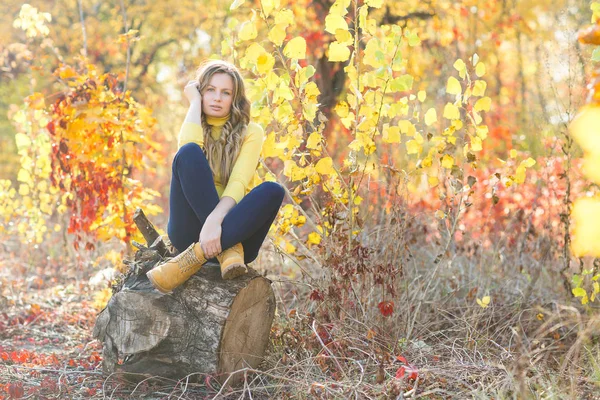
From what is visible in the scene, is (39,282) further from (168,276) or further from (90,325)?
(168,276)

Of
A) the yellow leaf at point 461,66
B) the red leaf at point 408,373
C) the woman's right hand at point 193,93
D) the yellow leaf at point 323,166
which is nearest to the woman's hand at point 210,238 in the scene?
the yellow leaf at point 323,166

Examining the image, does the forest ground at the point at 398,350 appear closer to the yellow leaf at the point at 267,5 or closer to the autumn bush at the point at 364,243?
the autumn bush at the point at 364,243

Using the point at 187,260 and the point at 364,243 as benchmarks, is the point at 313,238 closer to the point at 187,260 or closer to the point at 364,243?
the point at 187,260

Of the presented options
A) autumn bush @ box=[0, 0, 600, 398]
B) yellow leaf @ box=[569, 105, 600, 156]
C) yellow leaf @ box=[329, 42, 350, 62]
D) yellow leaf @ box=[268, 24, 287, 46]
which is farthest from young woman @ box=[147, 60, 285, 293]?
yellow leaf @ box=[569, 105, 600, 156]

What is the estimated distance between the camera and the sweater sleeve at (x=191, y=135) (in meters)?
2.67

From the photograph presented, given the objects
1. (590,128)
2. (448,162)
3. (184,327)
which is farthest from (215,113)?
(590,128)

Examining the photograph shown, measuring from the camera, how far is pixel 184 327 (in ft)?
8.51

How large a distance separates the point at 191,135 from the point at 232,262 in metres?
0.55

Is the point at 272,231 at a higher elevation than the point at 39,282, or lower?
higher

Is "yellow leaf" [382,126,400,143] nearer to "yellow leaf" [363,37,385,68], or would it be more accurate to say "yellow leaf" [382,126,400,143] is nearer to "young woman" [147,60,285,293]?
"yellow leaf" [363,37,385,68]

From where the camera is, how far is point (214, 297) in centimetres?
258

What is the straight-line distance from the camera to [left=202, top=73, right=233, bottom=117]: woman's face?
2826 millimetres

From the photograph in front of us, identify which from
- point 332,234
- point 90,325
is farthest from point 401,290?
point 90,325

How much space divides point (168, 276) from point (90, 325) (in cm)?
161
